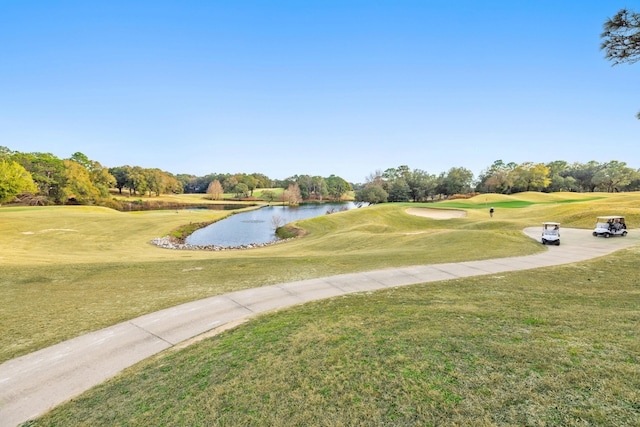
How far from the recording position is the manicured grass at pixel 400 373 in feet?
11.7

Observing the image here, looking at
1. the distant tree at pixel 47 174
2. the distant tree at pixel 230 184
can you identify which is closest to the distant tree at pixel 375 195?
the distant tree at pixel 230 184

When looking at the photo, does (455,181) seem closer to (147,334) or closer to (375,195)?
(375,195)

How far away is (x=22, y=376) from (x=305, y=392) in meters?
5.79

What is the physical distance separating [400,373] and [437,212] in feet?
148

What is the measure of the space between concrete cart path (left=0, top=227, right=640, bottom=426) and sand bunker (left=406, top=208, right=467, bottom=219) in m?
29.4

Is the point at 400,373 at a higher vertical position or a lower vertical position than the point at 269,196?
lower

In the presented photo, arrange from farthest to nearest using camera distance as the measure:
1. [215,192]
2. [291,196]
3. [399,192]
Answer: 1. [215,192]
2. [291,196]
3. [399,192]

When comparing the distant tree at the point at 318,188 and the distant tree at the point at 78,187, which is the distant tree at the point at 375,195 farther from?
the distant tree at the point at 78,187

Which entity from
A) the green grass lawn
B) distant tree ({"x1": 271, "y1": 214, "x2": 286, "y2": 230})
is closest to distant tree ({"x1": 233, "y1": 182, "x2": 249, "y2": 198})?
distant tree ({"x1": 271, "y1": 214, "x2": 286, "y2": 230})

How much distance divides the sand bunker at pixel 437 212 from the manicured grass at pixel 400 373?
120ft

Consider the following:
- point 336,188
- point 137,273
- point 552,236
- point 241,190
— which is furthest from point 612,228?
point 241,190

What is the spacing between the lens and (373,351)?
207 inches

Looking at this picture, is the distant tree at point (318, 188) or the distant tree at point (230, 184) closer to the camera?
the distant tree at point (318, 188)

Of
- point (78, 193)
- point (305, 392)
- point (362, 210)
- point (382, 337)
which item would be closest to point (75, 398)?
point (305, 392)
